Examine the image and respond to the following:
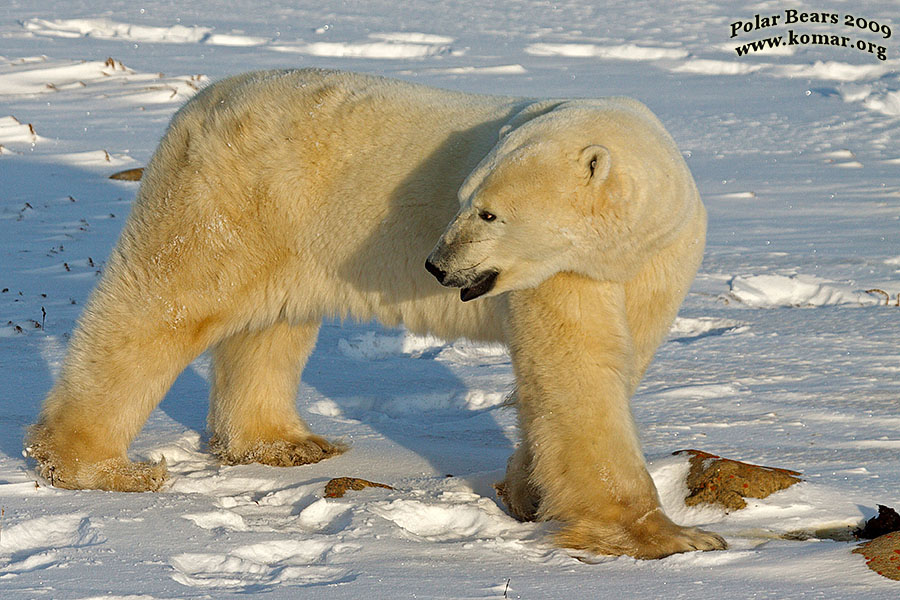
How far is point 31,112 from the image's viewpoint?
10.9 metres

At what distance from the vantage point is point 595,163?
291cm

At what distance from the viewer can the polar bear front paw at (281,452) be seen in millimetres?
4113

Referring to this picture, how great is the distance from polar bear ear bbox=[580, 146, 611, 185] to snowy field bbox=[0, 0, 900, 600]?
3.41ft

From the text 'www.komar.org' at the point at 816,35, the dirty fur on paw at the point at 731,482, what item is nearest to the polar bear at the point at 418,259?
the dirty fur on paw at the point at 731,482

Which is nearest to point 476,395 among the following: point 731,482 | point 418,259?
point 418,259

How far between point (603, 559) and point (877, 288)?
147 inches

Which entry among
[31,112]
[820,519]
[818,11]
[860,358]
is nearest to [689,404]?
[860,358]

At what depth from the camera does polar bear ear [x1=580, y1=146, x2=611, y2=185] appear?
289 cm

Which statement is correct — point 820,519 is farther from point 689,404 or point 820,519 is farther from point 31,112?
point 31,112

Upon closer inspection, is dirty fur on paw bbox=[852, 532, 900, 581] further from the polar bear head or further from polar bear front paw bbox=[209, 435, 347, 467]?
polar bear front paw bbox=[209, 435, 347, 467]

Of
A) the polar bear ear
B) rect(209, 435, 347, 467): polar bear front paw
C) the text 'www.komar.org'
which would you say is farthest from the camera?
the text 'www.komar.org'

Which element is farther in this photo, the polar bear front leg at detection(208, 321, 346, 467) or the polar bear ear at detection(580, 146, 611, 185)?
the polar bear front leg at detection(208, 321, 346, 467)

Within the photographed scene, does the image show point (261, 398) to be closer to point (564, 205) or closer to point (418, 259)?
point (418, 259)

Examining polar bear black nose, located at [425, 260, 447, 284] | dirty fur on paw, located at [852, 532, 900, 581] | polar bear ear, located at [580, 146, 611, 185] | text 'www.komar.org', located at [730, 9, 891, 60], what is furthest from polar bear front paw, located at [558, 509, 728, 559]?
text 'www.komar.org', located at [730, 9, 891, 60]
